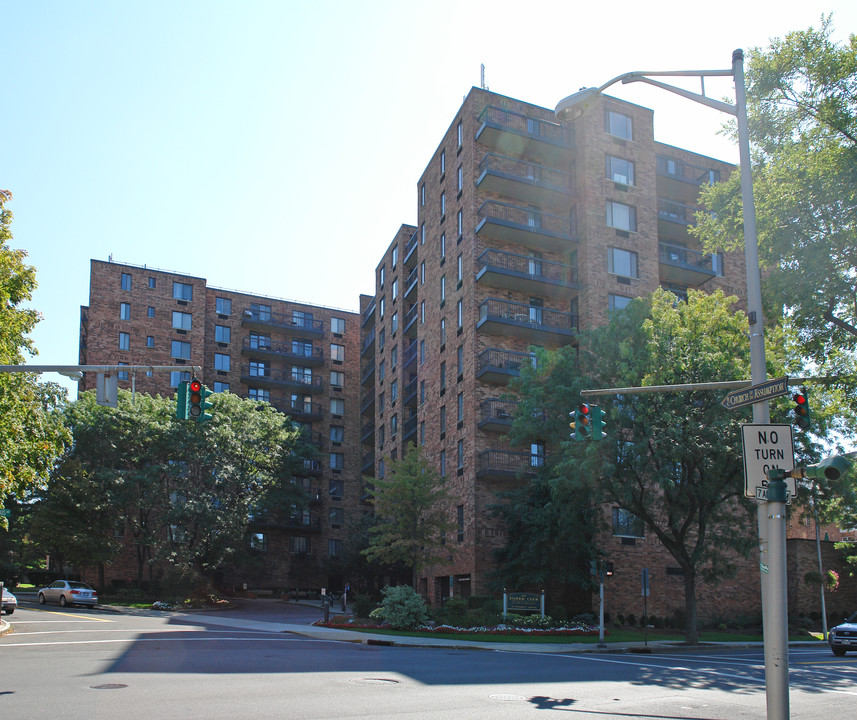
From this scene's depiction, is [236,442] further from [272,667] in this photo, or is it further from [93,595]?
[272,667]

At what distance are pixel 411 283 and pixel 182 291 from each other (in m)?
22.3

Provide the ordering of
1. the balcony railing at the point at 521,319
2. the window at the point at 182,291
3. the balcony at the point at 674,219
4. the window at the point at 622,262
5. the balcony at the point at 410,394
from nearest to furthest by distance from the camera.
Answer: the balcony railing at the point at 521,319 < the window at the point at 622,262 < the balcony at the point at 674,219 < the balcony at the point at 410,394 < the window at the point at 182,291

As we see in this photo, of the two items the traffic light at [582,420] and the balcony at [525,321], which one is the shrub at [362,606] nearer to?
the balcony at [525,321]

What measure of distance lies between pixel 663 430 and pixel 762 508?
740 inches

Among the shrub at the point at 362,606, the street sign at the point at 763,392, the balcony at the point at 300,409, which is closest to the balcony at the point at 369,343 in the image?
the balcony at the point at 300,409

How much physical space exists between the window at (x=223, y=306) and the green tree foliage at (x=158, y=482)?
63.3ft

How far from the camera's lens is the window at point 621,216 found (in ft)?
148

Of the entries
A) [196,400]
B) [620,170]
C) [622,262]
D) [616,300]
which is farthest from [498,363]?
[196,400]

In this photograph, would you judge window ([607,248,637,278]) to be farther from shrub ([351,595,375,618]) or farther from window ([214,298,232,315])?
window ([214,298,232,315])

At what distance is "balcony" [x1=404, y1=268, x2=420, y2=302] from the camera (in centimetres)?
5569

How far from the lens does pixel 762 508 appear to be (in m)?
9.91

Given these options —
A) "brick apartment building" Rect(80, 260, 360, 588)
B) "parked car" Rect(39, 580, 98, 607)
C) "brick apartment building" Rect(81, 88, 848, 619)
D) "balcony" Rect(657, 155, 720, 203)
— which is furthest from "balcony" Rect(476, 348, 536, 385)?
"brick apartment building" Rect(80, 260, 360, 588)

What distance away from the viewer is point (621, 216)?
1784 inches

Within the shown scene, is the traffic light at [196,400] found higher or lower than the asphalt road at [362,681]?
higher
